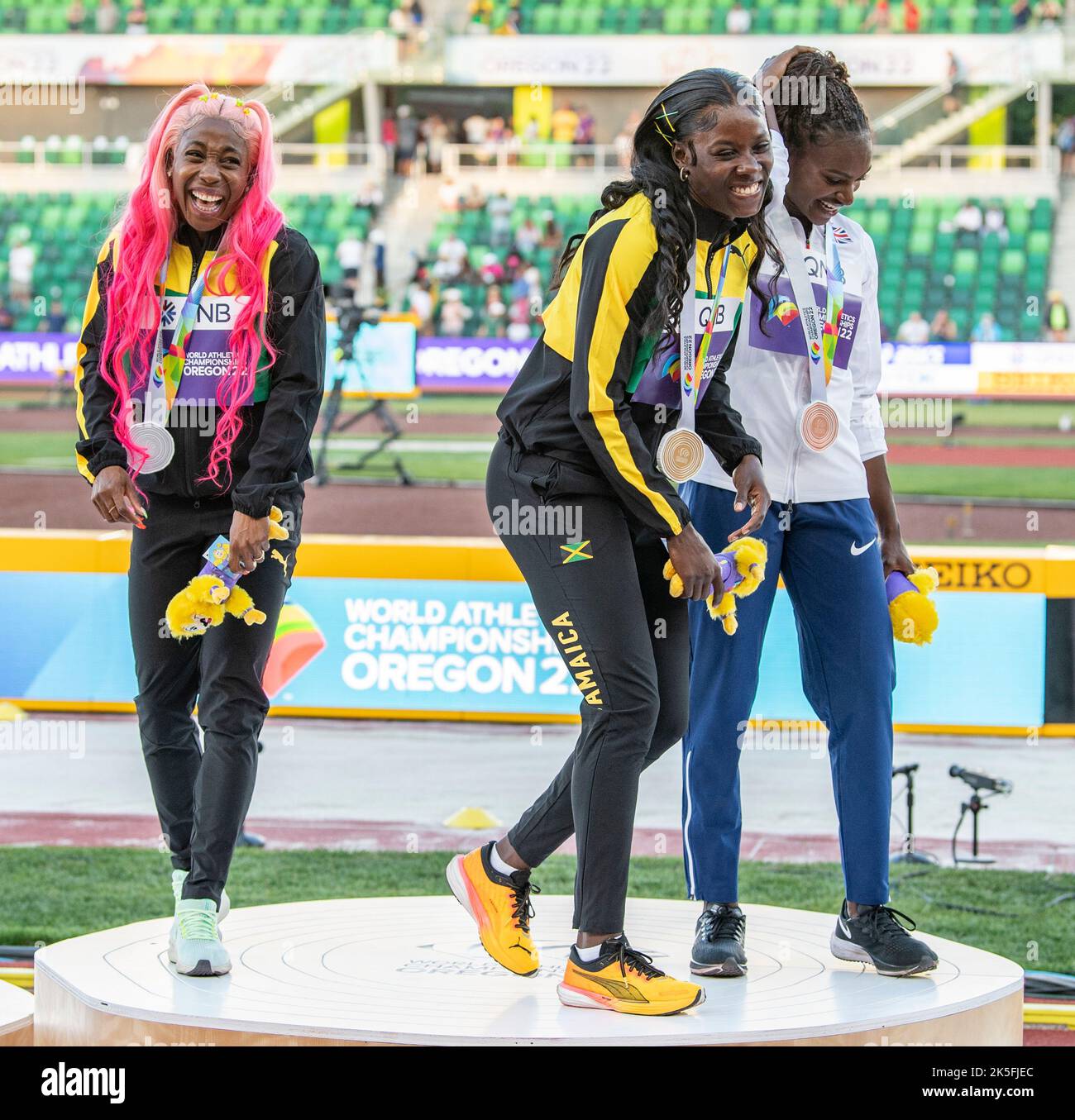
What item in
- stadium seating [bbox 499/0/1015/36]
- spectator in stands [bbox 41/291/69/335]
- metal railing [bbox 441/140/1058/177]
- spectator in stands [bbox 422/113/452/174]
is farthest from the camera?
stadium seating [bbox 499/0/1015/36]

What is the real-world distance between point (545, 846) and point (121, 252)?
1.40m

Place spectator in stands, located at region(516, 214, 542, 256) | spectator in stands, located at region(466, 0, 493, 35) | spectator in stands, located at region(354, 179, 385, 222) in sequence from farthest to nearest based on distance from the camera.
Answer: spectator in stands, located at region(466, 0, 493, 35) < spectator in stands, located at region(354, 179, 385, 222) < spectator in stands, located at region(516, 214, 542, 256)

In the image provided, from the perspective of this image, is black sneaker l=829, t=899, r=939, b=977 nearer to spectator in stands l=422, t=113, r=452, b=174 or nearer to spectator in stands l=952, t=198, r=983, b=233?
spectator in stands l=952, t=198, r=983, b=233

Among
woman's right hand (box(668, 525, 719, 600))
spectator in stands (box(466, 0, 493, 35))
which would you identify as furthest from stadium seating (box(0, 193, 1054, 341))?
woman's right hand (box(668, 525, 719, 600))

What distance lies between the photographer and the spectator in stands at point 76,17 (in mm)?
28109

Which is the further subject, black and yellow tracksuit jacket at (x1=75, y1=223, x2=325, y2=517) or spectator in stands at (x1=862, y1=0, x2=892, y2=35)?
spectator in stands at (x1=862, y1=0, x2=892, y2=35)

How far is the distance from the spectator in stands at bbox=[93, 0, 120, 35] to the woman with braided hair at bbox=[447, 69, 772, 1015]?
89.3 feet

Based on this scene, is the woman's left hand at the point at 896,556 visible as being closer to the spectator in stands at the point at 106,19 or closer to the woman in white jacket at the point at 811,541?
the woman in white jacket at the point at 811,541

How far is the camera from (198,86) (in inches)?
132

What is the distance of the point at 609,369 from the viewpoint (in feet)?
9.36

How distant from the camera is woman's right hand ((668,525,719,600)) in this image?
294 centimetres

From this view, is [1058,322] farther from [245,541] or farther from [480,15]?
[245,541]
